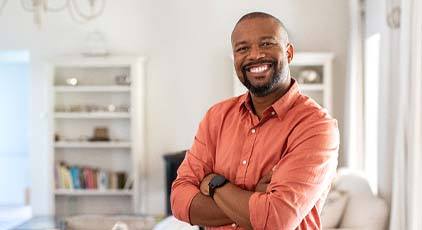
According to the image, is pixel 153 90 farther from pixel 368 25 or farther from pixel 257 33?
pixel 257 33

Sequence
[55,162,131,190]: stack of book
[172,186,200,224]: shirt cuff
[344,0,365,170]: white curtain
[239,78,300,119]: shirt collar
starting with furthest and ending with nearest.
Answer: [55,162,131,190]: stack of book → [344,0,365,170]: white curtain → [172,186,200,224]: shirt cuff → [239,78,300,119]: shirt collar

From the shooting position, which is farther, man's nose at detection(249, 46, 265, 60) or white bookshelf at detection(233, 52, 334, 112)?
white bookshelf at detection(233, 52, 334, 112)

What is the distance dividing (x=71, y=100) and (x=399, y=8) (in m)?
3.86

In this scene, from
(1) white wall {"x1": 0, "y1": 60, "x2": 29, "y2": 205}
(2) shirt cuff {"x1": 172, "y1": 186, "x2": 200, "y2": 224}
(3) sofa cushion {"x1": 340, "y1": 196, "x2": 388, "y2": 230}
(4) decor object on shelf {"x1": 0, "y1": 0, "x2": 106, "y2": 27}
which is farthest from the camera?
(1) white wall {"x1": 0, "y1": 60, "x2": 29, "y2": 205}

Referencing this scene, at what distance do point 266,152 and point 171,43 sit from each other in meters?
4.68

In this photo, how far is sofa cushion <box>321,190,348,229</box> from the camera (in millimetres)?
3740

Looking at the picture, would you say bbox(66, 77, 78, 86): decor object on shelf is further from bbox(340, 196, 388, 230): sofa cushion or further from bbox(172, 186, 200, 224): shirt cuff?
bbox(172, 186, 200, 224): shirt cuff

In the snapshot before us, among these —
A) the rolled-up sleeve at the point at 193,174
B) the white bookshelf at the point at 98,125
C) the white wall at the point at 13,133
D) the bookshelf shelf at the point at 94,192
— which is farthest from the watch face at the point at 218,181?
the white wall at the point at 13,133

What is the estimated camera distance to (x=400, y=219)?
10.6 feet

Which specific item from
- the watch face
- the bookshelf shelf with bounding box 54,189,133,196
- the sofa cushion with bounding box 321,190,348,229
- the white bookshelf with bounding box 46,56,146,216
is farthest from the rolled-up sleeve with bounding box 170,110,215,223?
the bookshelf shelf with bounding box 54,189,133,196

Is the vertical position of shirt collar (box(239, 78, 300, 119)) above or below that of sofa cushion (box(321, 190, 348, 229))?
above

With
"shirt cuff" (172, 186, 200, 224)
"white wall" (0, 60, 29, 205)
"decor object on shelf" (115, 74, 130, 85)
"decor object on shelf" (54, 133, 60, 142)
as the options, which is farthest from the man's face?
"white wall" (0, 60, 29, 205)

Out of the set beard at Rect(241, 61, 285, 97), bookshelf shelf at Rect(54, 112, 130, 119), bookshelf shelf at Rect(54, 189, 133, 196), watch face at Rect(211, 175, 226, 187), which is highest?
beard at Rect(241, 61, 285, 97)

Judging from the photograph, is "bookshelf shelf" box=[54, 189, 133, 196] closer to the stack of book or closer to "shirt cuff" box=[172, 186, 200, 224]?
the stack of book
